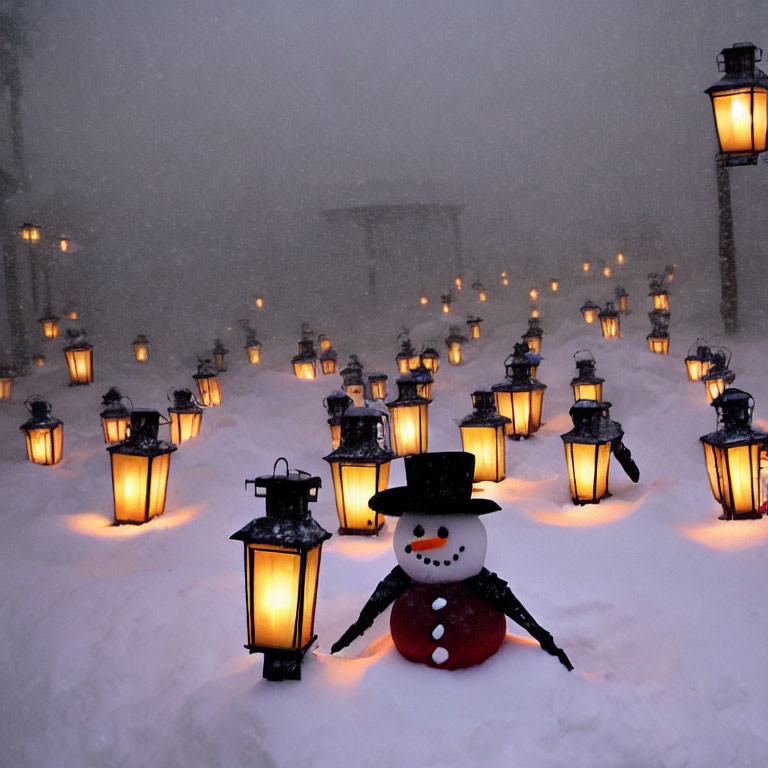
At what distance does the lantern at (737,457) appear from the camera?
778 centimetres

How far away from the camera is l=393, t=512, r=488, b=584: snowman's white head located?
4.62 m

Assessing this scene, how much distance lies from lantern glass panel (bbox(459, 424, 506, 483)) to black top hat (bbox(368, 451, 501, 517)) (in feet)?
20.5

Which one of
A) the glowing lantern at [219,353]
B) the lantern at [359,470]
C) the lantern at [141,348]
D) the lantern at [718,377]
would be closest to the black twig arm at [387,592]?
the lantern at [359,470]

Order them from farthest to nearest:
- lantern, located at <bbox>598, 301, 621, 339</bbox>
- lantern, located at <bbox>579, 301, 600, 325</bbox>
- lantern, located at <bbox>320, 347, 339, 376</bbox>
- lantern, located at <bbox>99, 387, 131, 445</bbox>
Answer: lantern, located at <bbox>579, 301, 600, 325</bbox> < lantern, located at <bbox>320, 347, 339, 376</bbox> < lantern, located at <bbox>598, 301, 621, 339</bbox> < lantern, located at <bbox>99, 387, 131, 445</bbox>

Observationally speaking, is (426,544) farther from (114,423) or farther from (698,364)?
(698,364)

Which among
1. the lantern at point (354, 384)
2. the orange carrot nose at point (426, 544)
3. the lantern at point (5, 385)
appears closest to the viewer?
the orange carrot nose at point (426, 544)

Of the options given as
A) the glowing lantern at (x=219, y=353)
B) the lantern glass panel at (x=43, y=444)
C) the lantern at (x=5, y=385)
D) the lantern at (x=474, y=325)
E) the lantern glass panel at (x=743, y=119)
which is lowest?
the lantern glass panel at (x=43, y=444)

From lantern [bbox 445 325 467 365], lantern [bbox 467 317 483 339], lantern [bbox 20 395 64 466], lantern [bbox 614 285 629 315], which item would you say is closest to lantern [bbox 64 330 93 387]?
lantern [bbox 20 395 64 466]

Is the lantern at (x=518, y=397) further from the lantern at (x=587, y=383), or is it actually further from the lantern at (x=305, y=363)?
the lantern at (x=305, y=363)

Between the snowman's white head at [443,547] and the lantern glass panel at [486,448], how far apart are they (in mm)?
6227

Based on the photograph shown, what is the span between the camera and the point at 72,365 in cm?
2083

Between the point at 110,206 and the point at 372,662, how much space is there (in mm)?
42454

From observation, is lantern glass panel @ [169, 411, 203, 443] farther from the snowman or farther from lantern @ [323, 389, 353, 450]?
the snowman

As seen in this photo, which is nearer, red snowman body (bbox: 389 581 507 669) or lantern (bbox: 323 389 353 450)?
red snowman body (bbox: 389 581 507 669)
